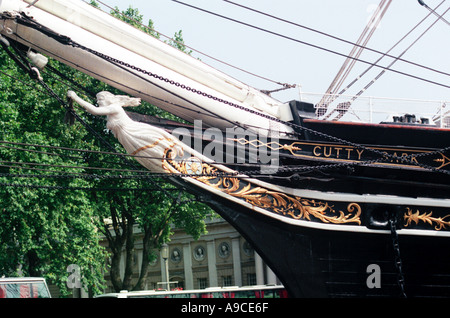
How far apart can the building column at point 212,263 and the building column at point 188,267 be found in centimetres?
128

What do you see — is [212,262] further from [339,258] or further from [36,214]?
[339,258]

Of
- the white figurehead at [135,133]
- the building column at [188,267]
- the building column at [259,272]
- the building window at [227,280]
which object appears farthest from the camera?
the building column at [188,267]

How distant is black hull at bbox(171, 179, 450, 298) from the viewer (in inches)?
334

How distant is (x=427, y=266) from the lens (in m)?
8.64

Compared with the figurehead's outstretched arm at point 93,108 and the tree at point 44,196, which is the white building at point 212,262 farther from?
the figurehead's outstretched arm at point 93,108

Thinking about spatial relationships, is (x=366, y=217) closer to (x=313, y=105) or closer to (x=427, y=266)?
(x=427, y=266)

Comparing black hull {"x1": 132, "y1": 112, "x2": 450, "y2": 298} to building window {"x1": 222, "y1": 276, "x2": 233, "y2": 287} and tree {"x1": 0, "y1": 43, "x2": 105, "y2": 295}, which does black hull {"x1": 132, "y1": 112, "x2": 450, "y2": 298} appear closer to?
tree {"x1": 0, "y1": 43, "x2": 105, "y2": 295}

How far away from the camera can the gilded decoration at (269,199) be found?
A: 836 centimetres

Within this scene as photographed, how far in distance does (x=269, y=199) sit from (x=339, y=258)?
1209 millimetres

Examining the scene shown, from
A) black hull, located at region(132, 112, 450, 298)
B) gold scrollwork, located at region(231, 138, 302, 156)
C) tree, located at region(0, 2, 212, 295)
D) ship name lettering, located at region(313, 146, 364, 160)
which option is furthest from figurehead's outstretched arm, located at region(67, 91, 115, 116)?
tree, located at region(0, 2, 212, 295)

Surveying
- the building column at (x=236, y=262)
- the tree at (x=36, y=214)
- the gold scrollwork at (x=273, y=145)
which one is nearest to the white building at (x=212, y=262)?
the building column at (x=236, y=262)

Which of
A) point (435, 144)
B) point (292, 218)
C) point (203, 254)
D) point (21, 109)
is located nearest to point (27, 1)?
point (292, 218)

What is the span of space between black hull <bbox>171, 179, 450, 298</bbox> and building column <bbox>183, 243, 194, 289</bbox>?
1211 inches

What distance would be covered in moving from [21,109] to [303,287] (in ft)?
45.2
